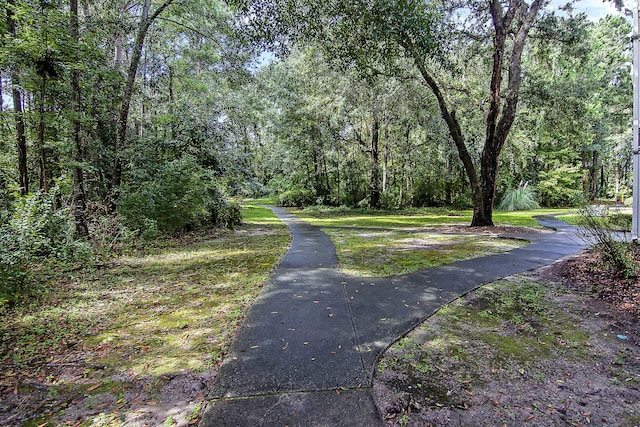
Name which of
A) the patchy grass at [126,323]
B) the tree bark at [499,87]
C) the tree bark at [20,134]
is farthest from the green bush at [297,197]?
the patchy grass at [126,323]

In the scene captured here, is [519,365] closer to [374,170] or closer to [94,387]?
[94,387]

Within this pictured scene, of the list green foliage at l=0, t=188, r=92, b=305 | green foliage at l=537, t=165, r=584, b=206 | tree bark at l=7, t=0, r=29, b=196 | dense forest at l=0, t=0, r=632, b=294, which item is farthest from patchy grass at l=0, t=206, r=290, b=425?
green foliage at l=537, t=165, r=584, b=206

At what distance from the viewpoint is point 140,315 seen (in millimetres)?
3398

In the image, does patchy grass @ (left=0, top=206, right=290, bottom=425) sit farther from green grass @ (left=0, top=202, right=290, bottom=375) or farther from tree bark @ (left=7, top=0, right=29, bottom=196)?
tree bark @ (left=7, top=0, right=29, bottom=196)

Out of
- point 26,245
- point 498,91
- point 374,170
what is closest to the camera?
point 26,245

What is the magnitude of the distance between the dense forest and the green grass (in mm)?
673

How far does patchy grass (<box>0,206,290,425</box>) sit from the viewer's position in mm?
2348

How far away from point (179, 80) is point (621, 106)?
30349 millimetres

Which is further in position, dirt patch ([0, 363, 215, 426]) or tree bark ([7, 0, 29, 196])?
tree bark ([7, 0, 29, 196])

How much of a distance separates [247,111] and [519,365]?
71.2ft

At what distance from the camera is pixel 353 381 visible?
7.14 ft

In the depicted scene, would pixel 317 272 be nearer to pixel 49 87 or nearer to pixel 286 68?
pixel 49 87

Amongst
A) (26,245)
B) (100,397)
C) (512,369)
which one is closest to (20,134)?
(26,245)

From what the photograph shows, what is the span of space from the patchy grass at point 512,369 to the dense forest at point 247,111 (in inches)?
111
